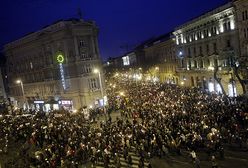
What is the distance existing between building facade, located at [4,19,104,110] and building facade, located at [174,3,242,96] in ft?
67.4

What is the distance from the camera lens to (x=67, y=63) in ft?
210

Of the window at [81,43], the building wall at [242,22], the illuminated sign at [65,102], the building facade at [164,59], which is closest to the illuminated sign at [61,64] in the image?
the illuminated sign at [65,102]

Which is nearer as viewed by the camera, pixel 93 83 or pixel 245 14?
pixel 245 14

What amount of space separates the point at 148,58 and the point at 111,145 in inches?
3810

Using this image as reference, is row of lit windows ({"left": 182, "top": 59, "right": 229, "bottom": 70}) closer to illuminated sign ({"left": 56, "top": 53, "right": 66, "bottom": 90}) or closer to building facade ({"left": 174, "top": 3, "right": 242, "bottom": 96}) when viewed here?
building facade ({"left": 174, "top": 3, "right": 242, "bottom": 96})

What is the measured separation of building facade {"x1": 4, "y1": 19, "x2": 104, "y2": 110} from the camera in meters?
63.3

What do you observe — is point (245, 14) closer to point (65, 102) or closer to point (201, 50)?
point (201, 50)

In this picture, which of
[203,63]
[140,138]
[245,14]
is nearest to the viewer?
[140,138]

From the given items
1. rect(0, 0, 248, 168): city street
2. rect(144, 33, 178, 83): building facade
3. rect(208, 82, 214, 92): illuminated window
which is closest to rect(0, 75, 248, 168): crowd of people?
rect(0, 0, 248, 168): city street

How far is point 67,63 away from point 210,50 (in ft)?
88.2

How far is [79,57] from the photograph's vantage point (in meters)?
63.6

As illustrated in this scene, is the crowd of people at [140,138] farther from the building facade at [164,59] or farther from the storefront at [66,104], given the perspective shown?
the building facade at [164,59]

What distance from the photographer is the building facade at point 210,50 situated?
182ft

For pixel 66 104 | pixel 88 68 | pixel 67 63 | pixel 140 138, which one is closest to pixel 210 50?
pixel 88 68
